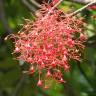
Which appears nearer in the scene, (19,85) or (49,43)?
(49,43)

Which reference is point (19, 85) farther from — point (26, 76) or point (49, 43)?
point (49, 43)

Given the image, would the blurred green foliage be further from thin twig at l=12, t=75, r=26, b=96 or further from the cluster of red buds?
→ the cluster of red buds

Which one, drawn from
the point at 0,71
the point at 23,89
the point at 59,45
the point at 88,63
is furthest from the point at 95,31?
the point at 59,45

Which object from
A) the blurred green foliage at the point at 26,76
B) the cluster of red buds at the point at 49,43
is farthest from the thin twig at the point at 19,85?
the cluster of red buds at the point at 49,43

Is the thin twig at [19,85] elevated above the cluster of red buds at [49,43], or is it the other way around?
the cluster of red buds at [49,43]

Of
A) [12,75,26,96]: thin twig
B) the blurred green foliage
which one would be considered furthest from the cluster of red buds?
[12,75,26,96]: thin twig

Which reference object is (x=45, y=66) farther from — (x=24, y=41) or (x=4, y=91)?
(x=4, y=91)

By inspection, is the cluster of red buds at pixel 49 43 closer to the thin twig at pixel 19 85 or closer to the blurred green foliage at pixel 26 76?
the blurred green foliage at pixel 26 76

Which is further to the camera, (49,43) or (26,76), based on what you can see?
(26,76)

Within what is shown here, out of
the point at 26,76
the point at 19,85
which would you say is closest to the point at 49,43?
the point at 26,76
